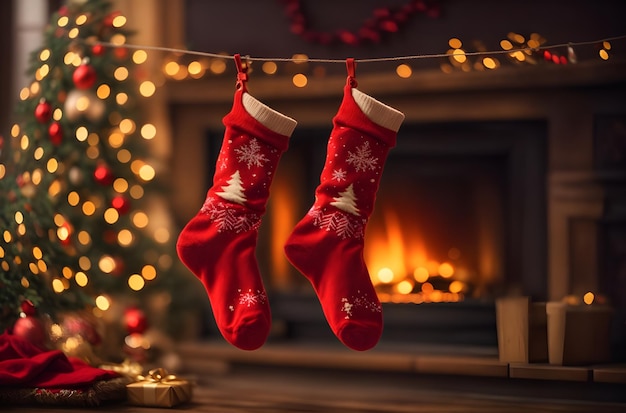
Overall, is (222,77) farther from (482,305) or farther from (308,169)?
(482,305)

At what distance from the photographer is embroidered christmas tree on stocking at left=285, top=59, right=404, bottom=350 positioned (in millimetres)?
2047

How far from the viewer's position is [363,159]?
6.78ft

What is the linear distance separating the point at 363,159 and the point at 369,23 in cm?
119

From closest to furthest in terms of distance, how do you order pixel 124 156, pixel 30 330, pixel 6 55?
pixel 30 330 → pixel 124 156 → pixel 6 55

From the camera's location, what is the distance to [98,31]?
3098 millimetres

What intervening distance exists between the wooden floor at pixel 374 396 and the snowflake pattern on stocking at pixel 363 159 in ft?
2.43

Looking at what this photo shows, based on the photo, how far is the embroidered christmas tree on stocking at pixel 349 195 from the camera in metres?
2.05

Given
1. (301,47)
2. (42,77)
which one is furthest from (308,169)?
(42,77)

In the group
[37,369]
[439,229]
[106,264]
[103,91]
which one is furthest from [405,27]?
[37,369]

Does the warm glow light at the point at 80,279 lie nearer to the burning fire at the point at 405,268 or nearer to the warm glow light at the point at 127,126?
the warm glow light at the point at 127,126

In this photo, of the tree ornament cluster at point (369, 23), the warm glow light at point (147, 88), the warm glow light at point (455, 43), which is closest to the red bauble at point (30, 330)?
the warm glow light at point (147, 88)

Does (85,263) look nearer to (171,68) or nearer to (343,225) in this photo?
(171,68)

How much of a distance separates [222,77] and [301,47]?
1.06 feet

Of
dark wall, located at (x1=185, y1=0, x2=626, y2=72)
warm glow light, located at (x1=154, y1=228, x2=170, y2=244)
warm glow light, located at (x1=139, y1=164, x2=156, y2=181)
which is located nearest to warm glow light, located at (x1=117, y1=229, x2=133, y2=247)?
warm glow light, located at (x1=154, y1=228, x2=170, y2=244)
